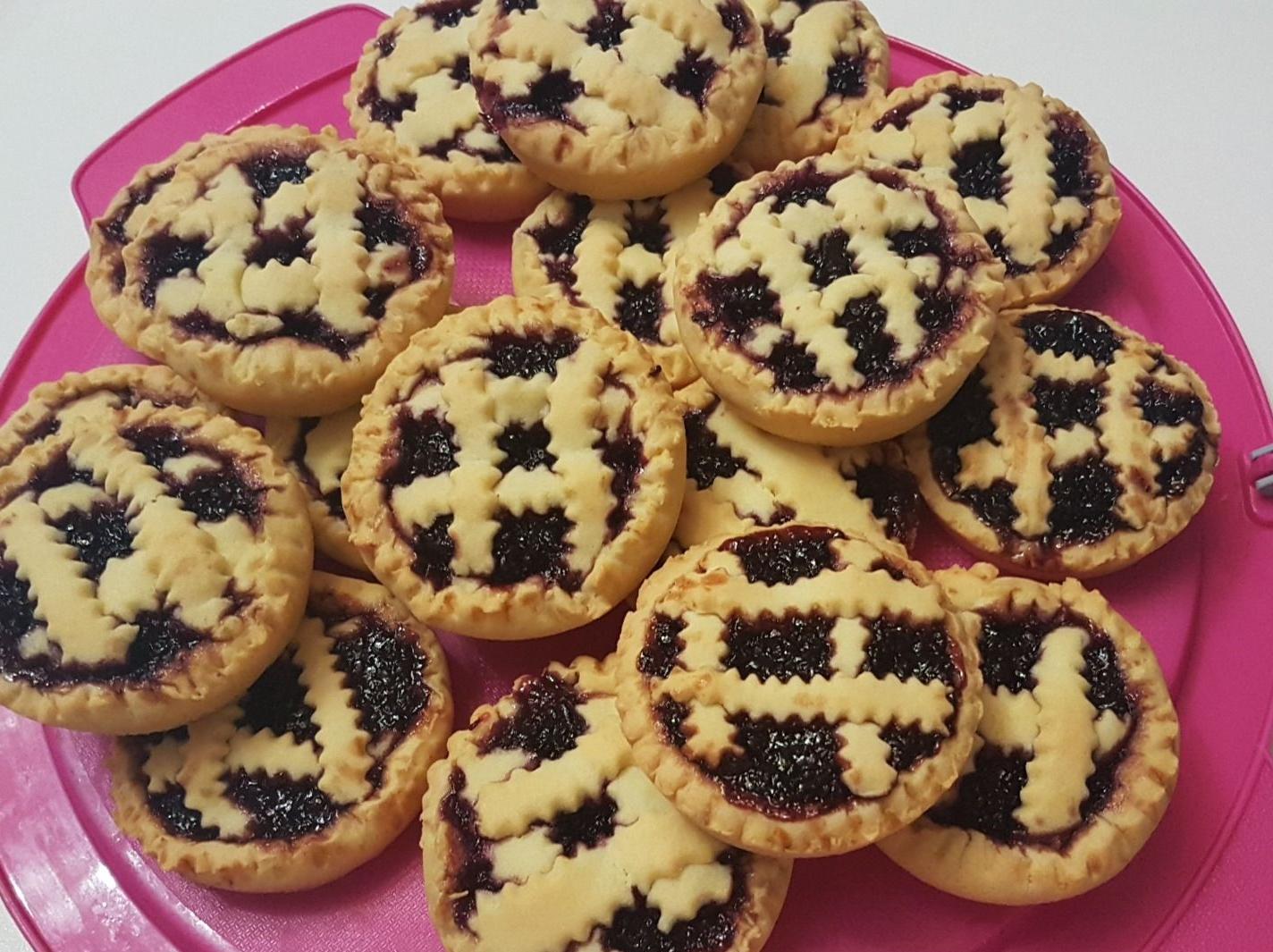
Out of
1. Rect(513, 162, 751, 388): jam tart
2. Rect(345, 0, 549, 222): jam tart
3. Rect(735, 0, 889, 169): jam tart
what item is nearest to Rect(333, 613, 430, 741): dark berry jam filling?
Rect(513, 162, 751, 388): jam tart

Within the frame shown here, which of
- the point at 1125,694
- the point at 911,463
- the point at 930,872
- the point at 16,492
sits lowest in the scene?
the point at 930,872

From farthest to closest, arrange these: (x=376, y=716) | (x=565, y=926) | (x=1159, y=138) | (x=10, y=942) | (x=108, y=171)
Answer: (x=1159, y=138), (x=108, y=171), (x=10, y=942), (x=376, y=716), (x=565, y=926)

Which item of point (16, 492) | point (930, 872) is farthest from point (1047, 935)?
point (16, 492)

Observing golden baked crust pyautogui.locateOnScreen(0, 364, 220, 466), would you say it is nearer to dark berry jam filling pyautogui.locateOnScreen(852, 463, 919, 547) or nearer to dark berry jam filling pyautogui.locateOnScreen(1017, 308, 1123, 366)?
dark berry jam filling pyautogui.locateOnScreen(852, 463, 919, 547)

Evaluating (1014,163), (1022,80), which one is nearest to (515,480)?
(1014,163)

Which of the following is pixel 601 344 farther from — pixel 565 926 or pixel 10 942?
pixel 10 942

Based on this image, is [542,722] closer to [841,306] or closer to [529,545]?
[529,545]
